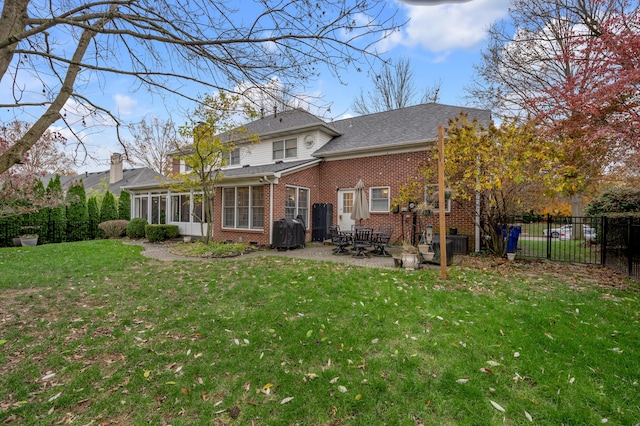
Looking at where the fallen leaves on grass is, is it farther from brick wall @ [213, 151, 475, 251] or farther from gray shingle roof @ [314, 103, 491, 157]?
gray shingle roof @ [314, 103, 491, 157]

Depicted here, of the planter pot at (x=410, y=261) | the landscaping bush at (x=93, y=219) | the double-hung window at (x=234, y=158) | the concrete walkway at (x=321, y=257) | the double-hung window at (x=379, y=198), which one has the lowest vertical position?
the concrete walkway at (x=321, y=257)

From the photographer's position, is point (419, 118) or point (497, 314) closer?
point (497, 314)

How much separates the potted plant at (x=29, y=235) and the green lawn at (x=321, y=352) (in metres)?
10.2

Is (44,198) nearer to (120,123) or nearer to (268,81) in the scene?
(120,123)

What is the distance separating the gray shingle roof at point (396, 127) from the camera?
37.1 feet

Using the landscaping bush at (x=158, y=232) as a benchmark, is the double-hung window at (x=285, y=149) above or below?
above

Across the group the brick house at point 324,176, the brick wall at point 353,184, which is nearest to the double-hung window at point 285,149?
the brick house at point 324,176

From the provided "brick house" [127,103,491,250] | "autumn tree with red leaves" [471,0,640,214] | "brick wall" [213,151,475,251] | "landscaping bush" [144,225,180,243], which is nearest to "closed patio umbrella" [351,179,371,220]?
"brick house" [127,103,491,250]

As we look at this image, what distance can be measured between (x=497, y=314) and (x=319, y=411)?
319 centimetres

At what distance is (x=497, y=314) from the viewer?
4.20 meters

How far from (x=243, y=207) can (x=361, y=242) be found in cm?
567

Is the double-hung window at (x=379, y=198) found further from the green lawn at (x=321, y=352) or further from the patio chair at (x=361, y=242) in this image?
the green lawn at (x=321, y=352)

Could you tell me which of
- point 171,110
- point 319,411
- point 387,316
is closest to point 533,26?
point 387,316

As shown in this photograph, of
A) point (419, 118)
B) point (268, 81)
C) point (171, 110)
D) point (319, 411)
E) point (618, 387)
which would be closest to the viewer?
point (319, 411)
